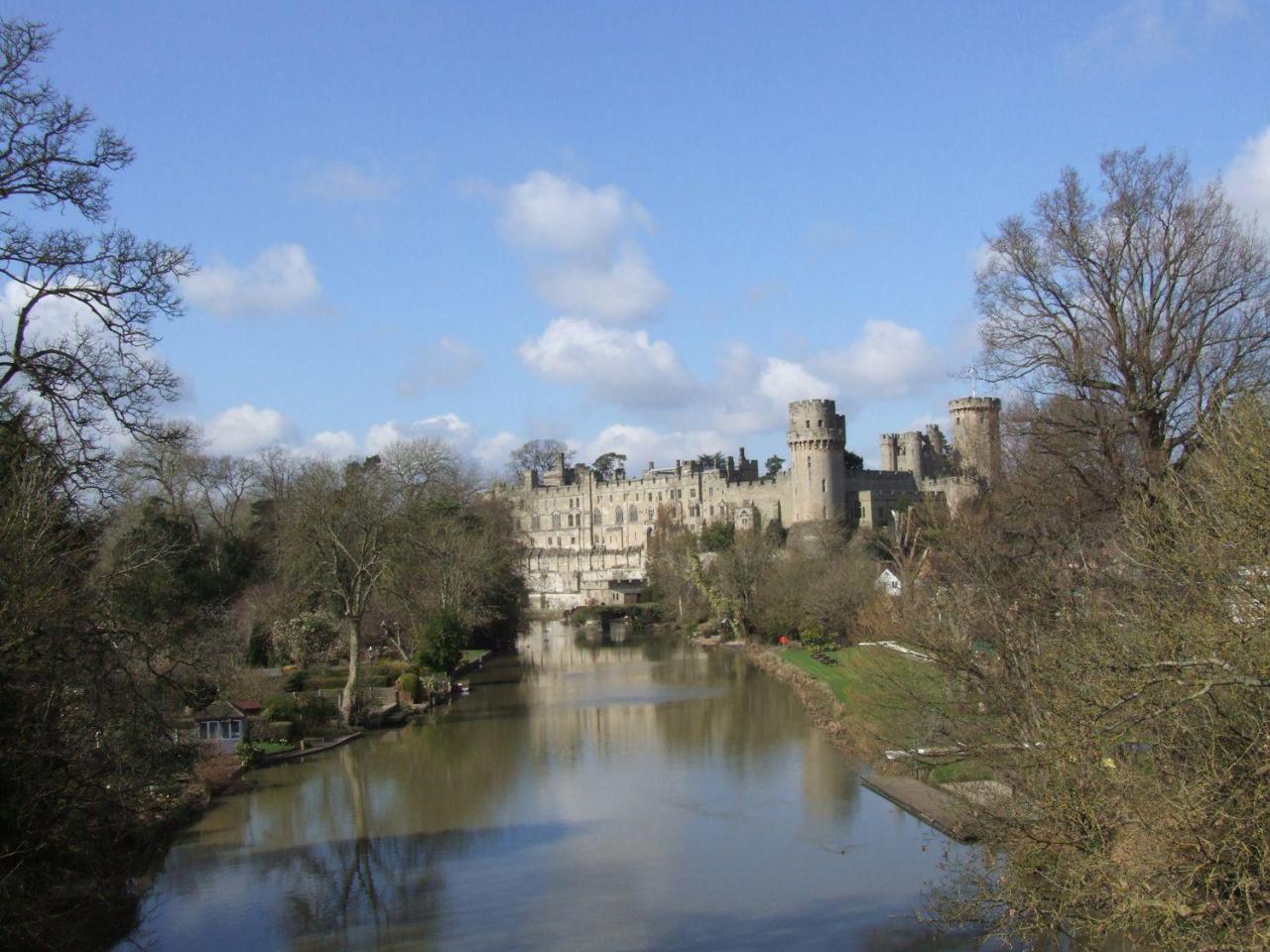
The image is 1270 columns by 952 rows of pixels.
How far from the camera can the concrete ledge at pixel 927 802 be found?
44.5 feet

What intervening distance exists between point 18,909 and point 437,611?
87.0 feet

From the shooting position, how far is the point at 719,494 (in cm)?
7056

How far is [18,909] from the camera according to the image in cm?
797

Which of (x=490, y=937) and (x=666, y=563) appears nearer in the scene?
(x=490, y=937)

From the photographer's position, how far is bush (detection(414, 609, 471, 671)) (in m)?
32.3

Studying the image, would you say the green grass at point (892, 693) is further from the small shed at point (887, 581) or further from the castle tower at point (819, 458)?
the castle tower at point (819, 458)

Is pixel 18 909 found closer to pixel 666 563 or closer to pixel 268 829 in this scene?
pixel 268 829

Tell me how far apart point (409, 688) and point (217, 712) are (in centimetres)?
865

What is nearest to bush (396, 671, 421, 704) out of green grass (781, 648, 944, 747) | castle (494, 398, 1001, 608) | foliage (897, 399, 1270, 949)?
green grass (781, 648, 944, 747)

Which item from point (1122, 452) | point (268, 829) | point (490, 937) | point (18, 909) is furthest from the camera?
point (268, 829)

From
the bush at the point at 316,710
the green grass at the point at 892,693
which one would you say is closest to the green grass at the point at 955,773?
the green grass at the point at 892,693

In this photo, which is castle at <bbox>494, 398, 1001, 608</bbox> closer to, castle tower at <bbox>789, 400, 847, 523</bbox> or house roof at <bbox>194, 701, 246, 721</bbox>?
castle tower at <bbox>789, 400, 847, 523</bbox>

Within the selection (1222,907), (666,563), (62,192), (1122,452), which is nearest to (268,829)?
(62,192)

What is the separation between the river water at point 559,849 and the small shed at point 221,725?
3.54 feet
